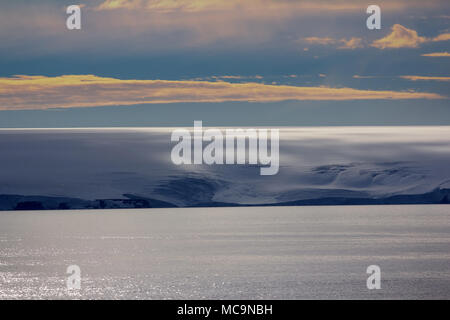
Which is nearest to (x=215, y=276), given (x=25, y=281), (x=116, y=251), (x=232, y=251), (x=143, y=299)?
(x=143, y=299)

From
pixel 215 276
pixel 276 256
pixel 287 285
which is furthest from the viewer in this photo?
pixel 276 256

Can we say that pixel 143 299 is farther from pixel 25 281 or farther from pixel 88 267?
pixel 88 267

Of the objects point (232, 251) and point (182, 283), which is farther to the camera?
point (232, 251)

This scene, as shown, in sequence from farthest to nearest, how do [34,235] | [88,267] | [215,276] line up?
[34,235] → [88,267] → [215,276]

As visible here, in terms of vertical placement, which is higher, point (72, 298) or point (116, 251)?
point (116, 251)

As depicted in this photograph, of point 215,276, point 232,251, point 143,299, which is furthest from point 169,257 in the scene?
point 143,299

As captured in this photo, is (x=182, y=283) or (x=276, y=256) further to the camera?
(x=276, y=256)

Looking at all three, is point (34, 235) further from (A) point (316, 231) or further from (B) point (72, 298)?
(B) point (72, 298)
